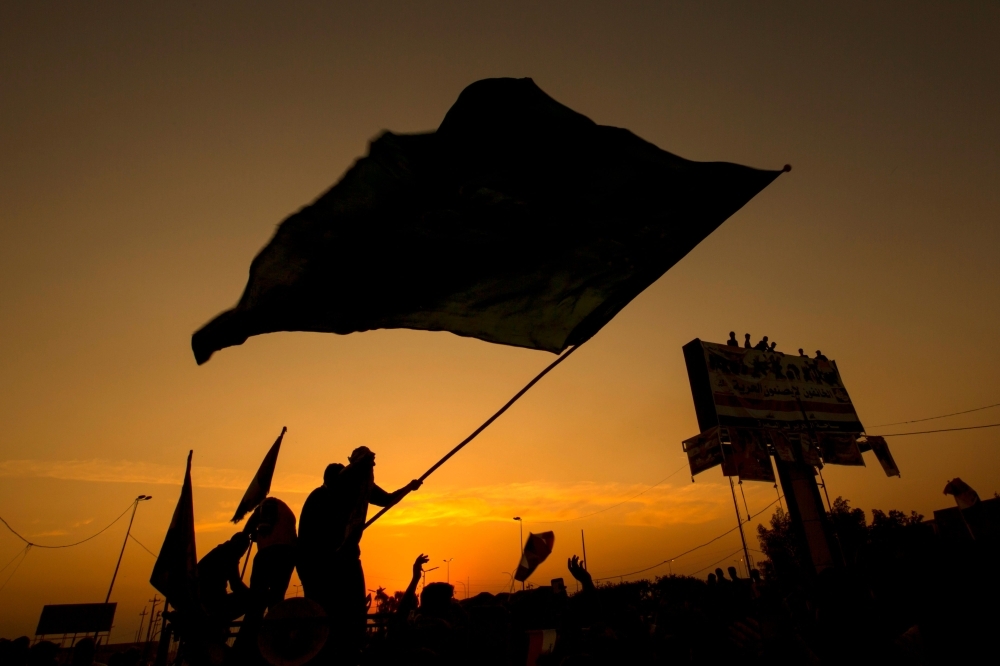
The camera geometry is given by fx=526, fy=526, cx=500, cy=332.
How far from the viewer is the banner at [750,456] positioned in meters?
21.7

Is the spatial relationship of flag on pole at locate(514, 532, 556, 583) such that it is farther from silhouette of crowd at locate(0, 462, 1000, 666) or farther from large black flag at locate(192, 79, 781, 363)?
large black flag at locate(192, 79, 781, 363)

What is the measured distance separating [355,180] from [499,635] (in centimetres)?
430

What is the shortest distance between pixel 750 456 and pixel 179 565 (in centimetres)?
2219

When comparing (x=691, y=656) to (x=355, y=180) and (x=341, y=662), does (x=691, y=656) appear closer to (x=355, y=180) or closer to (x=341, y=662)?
(x=341, y=662)

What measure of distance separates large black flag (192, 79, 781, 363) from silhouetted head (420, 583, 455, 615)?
9.44ft


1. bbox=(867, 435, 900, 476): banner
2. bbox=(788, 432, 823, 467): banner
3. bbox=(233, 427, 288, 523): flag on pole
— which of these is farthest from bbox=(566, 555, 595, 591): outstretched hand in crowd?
bbox=(867, 435, 900, 476): banner

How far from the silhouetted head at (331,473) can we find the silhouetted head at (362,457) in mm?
122

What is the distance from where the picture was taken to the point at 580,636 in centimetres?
441

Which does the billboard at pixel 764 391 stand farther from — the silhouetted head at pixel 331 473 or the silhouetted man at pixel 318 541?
the silhouetted man at pixel 318 541

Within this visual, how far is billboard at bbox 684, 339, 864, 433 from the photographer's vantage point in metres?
22.7

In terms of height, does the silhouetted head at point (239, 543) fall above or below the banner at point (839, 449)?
below

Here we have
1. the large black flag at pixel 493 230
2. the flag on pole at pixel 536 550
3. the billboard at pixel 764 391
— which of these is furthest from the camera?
the billboard at pixel 764 391

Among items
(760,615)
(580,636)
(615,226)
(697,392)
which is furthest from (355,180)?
(697,392)

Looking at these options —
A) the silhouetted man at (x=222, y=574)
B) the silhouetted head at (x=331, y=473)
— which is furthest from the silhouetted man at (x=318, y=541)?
the silhouetted man at (x=222, y=574)
